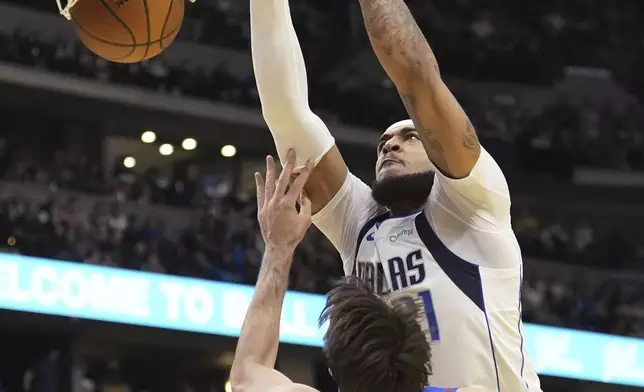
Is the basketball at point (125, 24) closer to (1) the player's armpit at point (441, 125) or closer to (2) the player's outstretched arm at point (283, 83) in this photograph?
(2) the player's outstretched arm at point (283, 83)

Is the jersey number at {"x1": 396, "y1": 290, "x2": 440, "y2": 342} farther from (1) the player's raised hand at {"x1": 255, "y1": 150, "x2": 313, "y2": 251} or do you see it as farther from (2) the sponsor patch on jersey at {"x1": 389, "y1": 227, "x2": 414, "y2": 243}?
(1) the player's raised hand at {"x1": 255, "y1": 150, "x2": 313, "y2": 251}

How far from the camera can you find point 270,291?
190 centimetres

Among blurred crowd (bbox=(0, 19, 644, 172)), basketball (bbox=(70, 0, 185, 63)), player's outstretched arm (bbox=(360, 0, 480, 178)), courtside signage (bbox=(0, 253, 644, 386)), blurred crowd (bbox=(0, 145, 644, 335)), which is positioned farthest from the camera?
A: blurred crowd (bbox=(0, 19, 644, 172))

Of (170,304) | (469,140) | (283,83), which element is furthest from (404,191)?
(170,304)

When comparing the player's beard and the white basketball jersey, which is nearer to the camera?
the white basketball jersey

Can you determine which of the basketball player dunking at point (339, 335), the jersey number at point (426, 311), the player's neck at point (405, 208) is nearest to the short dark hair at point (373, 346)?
the basketball player dunking at point (339, 335)

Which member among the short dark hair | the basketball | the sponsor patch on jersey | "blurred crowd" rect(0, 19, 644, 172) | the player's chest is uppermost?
"blurred crowd" rect(0, 19, 644, 172)

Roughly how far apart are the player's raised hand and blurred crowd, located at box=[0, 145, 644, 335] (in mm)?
7369

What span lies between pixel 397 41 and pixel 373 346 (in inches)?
28.0

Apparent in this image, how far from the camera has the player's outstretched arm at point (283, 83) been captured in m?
2.37

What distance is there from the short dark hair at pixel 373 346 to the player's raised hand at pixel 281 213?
0.54 feet

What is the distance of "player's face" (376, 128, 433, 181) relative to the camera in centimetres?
247

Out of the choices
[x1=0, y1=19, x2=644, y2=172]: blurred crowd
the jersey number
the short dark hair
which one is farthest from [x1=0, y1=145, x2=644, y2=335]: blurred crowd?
the short dark hair

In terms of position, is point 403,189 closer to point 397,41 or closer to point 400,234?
point 400,234
